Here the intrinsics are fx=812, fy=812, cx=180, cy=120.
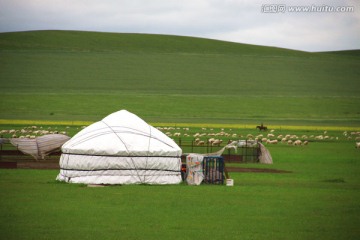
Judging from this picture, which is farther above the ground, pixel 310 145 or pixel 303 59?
pixel 303 59

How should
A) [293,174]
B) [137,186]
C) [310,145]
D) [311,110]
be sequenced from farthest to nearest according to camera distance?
1. [311,110]
2. [310,145]
3. [293,174]
4. [137,186]

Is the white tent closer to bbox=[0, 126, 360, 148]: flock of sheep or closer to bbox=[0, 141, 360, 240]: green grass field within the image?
bbox=[0, 141, 360, 240]: green grass field

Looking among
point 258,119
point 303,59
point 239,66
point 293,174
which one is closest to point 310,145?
point 293,174

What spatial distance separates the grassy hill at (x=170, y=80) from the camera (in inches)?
3184

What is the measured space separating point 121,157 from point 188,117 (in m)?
53.9

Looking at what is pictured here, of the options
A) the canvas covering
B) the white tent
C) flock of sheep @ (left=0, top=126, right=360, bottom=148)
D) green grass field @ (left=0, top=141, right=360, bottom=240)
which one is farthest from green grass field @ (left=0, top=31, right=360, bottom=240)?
the canvas covering

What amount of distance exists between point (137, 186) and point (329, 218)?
7850 millimetres

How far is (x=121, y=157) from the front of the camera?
2464 centimetres

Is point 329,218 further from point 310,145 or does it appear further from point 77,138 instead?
point 310,145

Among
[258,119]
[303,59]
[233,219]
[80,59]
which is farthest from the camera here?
[303,59]

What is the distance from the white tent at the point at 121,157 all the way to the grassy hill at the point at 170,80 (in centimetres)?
4627

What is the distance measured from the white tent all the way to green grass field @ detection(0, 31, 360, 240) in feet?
2.67

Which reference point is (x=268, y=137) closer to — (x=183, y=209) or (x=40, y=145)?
(x=40, y=145)

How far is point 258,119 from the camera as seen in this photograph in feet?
258
